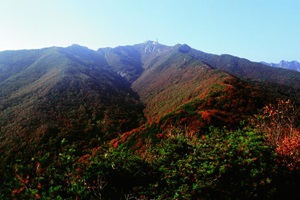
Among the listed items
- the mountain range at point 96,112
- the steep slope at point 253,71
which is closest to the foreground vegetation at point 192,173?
the mountain range at point 96,112

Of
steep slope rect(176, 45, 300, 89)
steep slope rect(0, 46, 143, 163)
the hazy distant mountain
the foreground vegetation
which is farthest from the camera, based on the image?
steep slope rect(176, 45, 300, 89)

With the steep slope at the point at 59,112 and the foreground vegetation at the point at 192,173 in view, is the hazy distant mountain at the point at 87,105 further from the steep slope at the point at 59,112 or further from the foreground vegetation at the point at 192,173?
the foreground vegetation at the point at 192,173

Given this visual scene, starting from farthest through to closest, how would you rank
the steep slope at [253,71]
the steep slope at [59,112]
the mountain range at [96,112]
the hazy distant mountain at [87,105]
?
1. the steep slope at [253,71]
2. the steep slope at [59,112]
3. the hazy distant mountain at [87,105]
4. the mountain range at [96,112]

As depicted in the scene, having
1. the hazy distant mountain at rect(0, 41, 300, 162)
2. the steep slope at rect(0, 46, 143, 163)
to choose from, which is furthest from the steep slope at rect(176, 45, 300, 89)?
the steep slope at rect(0, 46, 143, 163)

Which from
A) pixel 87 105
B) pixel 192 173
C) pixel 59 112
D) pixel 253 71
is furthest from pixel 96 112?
pixel 253 71

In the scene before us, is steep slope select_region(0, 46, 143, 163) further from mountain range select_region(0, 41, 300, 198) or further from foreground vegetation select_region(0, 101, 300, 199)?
foreground vegetation select_region(0, 101, 300, 199)

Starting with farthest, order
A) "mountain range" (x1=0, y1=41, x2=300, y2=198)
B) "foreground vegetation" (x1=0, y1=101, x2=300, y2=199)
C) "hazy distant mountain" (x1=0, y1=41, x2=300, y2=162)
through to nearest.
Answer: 1. "hazy distant mountain" (x1=0, y1=41, x2=300, y2=162)
2. "mountain range" (x1=0, y1=41, x2=300, y2=198)
3. "foreground vegetation" (x1=0, y1=101, x2=300, y2=199)

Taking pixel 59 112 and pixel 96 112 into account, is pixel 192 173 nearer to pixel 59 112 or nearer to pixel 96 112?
pixel 96 112

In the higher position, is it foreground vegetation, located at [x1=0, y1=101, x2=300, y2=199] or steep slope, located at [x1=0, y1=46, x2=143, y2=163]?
foreground vegetation, located at [x1=0, y1=101, x2=300, y2=199]

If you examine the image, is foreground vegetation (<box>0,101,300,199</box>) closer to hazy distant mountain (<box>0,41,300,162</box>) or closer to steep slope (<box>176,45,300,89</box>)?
hazy distant mountain (<box>0,41,300,162</box>)

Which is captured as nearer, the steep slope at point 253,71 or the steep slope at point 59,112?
the steep slope at point 59,112

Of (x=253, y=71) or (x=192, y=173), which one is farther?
(x=253, y=71)

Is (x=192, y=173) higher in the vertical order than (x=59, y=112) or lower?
higher

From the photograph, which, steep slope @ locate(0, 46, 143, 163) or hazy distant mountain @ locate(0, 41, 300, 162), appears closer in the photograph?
hazy distant mountain @ locate(0, 41, 300, 162)
